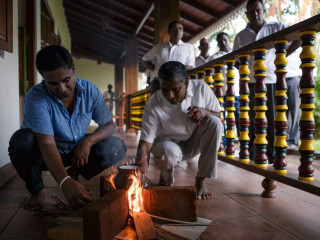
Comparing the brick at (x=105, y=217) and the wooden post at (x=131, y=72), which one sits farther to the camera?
the wooden post at (x=131, y=72)

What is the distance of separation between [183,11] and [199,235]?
621cm

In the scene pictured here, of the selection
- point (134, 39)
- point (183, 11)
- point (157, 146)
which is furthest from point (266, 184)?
point (134, 39)

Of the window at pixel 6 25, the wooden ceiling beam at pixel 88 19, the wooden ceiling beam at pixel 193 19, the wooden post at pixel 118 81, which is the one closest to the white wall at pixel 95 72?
the wooden post at pixel 118 81

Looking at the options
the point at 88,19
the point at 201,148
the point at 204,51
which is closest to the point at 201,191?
the point at 201,148

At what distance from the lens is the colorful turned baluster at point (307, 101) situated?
5.01 ft

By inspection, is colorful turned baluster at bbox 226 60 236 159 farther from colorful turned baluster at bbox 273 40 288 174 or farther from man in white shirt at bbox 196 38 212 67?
man in white shirt at bbox 196 38 212 67

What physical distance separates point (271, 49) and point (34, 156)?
228 cm

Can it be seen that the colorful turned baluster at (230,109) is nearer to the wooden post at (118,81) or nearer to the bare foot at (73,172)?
the bare foot at (73,172)

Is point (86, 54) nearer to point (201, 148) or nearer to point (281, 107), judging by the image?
point (201, 148)

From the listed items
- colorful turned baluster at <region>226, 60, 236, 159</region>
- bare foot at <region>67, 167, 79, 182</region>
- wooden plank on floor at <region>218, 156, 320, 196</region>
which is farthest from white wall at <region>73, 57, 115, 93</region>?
wooden plank on floor at <region>218, 156, 320, 196</region>

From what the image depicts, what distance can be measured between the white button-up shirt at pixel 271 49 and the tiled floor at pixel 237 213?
104 cm

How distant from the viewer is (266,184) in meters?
1.96

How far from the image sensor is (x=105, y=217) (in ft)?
3.68

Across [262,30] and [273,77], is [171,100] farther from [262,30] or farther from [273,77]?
[262,30]
